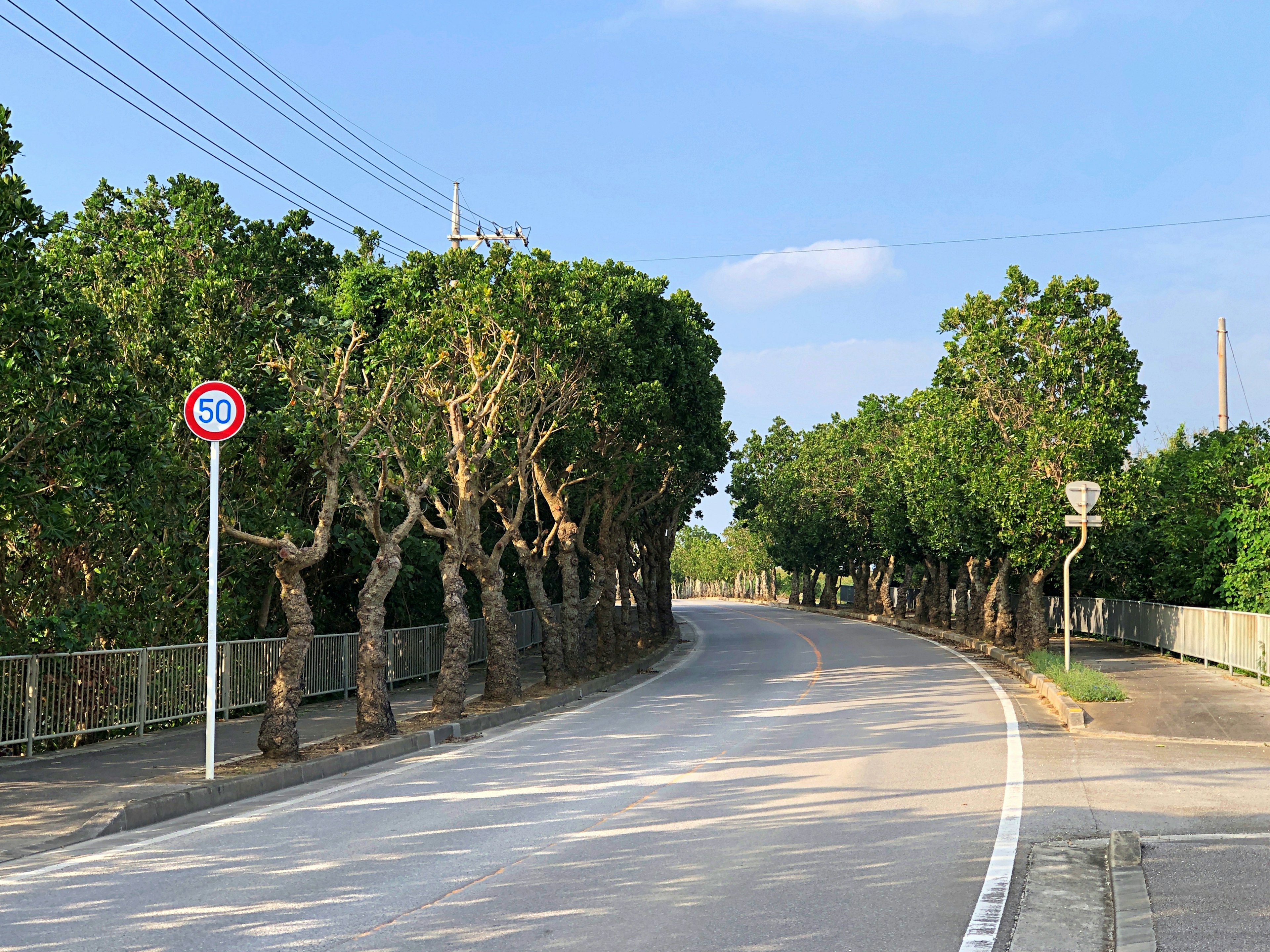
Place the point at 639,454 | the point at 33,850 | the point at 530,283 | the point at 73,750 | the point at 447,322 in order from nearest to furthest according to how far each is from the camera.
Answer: the point at 33,850
the point at 73,750
the point at 447,322
the point at 530,283
the point at 639,454

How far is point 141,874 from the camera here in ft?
26.5

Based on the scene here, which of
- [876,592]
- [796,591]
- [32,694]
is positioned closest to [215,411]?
[32,694]

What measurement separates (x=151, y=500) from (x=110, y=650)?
1998mm

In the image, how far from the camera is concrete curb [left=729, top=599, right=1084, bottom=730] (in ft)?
55.0

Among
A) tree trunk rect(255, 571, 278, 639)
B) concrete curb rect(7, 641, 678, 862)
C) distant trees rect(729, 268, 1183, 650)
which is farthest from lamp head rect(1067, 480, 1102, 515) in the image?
tree trunk rect(255, 571, 278, 639)

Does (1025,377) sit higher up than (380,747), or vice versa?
(1025,377)

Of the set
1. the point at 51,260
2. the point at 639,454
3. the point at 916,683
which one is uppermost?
→ the point at 51,260

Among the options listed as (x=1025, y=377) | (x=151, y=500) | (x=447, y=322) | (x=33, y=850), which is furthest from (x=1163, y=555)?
(x=33, y=850)

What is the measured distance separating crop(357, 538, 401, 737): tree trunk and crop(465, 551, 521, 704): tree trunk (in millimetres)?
4106

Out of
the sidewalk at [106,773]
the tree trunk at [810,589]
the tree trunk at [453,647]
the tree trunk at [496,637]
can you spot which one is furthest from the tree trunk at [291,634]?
the tree trunk at [810,589]

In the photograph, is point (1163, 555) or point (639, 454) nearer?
point (639, 454)

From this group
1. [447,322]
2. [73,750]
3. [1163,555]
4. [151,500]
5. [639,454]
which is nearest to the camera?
[73,750]

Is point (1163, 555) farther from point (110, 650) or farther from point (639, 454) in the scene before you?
point (110, 650)

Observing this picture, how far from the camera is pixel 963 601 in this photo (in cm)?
4256
